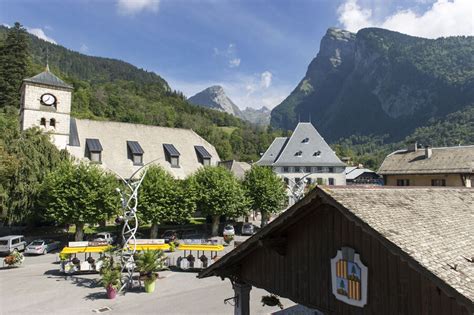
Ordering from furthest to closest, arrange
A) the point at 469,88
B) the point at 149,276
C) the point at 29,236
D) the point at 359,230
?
the point at 469,88 → the point at 29,236 → the point at 149,276 → the point at 359,230

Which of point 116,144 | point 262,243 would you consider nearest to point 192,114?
point 116,144

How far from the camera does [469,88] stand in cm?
19962

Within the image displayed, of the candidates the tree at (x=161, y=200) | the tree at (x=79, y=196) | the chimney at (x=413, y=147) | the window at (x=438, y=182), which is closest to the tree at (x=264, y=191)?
the tree at (x=161, y=200)

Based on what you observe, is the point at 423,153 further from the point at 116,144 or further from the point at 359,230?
the point at 359,230

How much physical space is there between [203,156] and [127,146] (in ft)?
34.4

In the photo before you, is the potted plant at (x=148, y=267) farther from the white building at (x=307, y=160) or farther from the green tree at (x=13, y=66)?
the green tree at (x=13, y=66)

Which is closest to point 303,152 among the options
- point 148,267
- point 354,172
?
point 354,172

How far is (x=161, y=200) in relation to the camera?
35.5m

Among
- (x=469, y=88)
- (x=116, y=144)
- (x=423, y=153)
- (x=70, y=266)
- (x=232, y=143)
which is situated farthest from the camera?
(x=469, y=88)

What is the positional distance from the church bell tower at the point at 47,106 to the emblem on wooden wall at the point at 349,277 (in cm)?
Answer: 4115

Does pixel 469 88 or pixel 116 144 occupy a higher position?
pixel 469 88

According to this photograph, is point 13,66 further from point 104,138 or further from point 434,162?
point 434,162

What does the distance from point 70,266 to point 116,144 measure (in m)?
23.9

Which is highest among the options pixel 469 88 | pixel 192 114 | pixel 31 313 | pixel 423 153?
pixel 469 88
